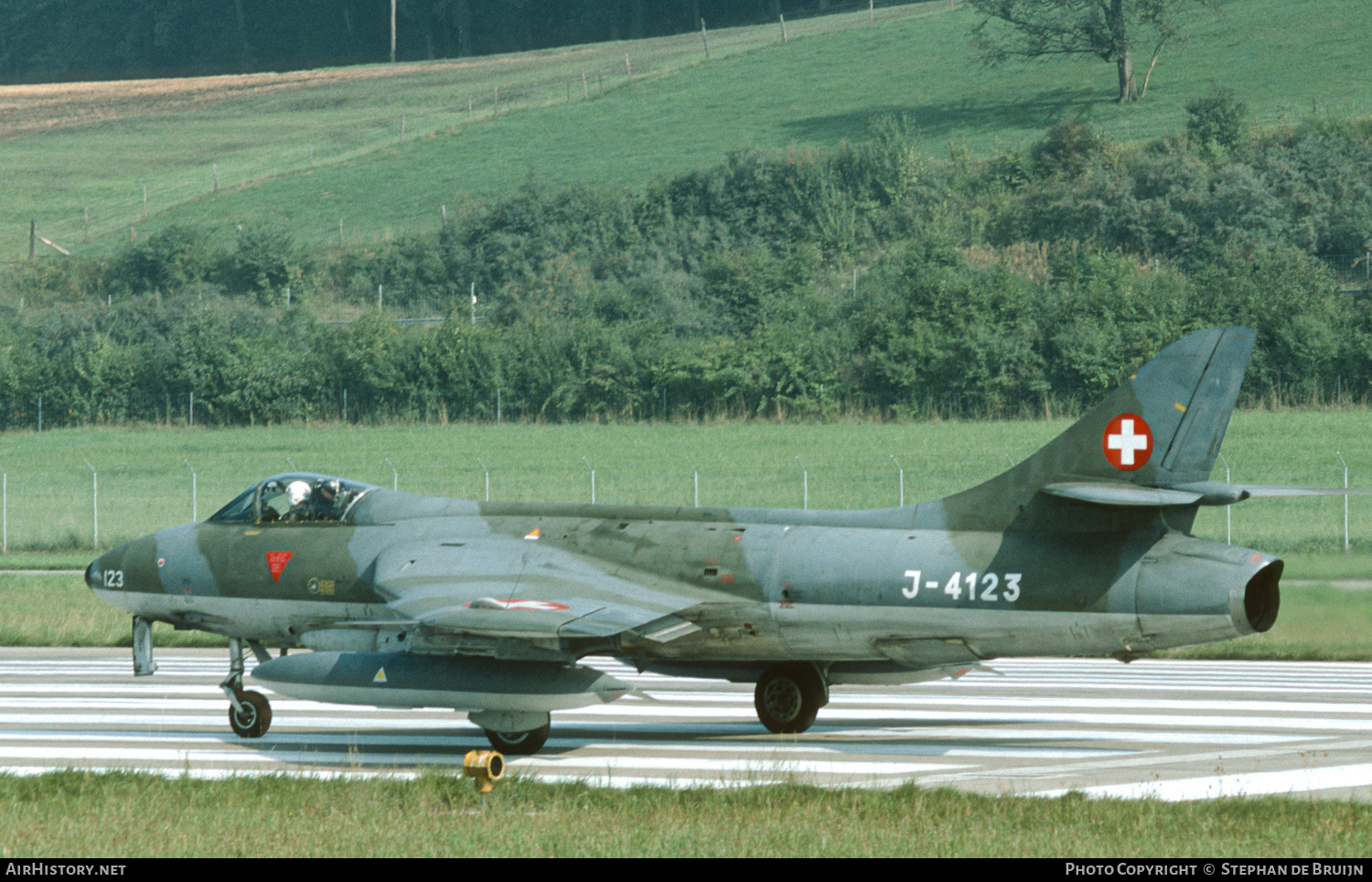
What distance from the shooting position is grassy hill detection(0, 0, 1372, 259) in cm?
9331

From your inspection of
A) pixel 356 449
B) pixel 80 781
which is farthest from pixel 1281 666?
pixel 356 449

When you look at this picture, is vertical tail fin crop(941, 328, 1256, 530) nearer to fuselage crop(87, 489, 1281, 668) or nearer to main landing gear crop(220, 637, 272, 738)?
fuselage crop(87, 489, 1281, 668)

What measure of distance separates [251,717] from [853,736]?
610cm

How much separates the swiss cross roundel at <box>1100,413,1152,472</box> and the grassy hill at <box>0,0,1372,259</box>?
74.3 metres

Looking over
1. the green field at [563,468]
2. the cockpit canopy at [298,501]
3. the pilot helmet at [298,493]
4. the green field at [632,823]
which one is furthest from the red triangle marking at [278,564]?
the green field at [563,468]

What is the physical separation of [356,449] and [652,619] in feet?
152

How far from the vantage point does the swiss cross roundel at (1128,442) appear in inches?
552

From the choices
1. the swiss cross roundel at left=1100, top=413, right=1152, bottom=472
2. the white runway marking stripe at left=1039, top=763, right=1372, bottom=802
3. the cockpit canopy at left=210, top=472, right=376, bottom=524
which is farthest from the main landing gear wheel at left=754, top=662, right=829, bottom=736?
the cockpit canopy at left=210, top=472, right=376, bottom=524

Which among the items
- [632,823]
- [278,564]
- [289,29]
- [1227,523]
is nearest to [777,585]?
[632,823]

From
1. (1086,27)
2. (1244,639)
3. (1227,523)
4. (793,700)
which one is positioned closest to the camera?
(793,700)

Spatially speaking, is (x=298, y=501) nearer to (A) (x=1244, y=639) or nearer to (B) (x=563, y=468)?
(A) (x=1244, y=639)

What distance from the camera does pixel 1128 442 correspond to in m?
14.1

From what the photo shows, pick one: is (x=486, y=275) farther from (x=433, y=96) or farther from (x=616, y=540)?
(x=616, y=540)

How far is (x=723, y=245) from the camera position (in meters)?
83.8
